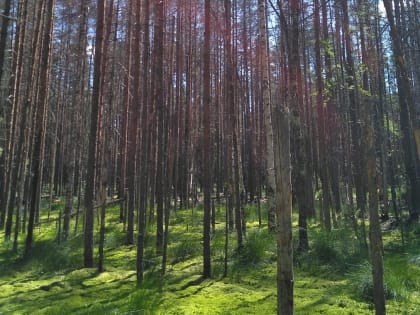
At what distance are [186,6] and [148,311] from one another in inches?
519

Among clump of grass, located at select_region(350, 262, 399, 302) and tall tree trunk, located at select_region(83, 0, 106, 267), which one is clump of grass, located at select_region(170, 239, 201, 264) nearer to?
tall tree trunk, located at select_region(83, 0, 106, 267)

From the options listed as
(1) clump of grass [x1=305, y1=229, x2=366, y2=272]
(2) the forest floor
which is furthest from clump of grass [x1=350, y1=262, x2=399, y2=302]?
(1) clump of grass [x1=305, y1=229, x2=366, y2=272]

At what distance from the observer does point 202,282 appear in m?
8.83

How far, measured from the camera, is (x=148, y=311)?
21.9ft

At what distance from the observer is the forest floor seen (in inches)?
281

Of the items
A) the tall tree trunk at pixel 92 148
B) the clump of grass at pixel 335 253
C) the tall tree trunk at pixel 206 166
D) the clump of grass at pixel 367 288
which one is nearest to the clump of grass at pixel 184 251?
the tall tree trunk at pixel 206 166

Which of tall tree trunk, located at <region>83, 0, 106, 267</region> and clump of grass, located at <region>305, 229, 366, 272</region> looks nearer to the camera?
clump of grass, located at <region>305, 229, 366, 272</region>

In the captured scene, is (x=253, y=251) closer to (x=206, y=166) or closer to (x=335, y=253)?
(x=335, y=253)

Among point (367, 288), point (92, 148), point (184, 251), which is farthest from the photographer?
point (184, 251)

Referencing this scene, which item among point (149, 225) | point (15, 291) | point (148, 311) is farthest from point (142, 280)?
point (149, 225)

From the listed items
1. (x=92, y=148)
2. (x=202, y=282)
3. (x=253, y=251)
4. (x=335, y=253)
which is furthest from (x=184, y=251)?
(x=335, y=253)

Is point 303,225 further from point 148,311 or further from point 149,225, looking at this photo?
point 149,225

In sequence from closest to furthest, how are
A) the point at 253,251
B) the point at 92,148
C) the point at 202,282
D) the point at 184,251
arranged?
1. the point at 202,282
2. the point at 253,251
3. the point at 92,148
4. the point at 184,251

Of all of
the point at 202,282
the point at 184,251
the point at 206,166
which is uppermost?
the point at 206,166
